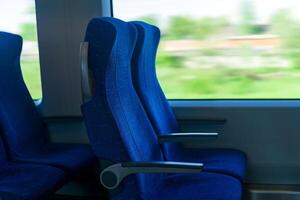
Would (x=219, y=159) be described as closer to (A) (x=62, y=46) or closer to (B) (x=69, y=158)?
(B) (x=69, y=158)

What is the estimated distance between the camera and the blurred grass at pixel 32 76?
2896 mm

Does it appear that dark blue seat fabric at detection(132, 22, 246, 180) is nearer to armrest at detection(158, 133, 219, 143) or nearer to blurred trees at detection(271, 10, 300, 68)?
armrest at detection(158, 133, 219, 143)

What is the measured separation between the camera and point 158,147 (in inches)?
82.8

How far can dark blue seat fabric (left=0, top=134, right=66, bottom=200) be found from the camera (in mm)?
1801

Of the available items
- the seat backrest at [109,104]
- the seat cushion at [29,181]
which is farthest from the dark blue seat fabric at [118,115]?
the seat cushion at [29,181]

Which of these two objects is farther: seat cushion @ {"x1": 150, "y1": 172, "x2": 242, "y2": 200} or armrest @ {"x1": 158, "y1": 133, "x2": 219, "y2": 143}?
armrest @ {"x1": 158, "y1": 133, "x2": 219, "y2": 143}

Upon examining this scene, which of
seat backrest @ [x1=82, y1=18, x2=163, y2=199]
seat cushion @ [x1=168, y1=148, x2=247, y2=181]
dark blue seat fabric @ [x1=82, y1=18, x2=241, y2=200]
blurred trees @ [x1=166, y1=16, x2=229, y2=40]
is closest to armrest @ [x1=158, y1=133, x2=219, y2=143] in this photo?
seat cushion @ [x1=168, y1=148, x2=247, y2=181]

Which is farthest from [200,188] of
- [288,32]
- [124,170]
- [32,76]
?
[32,76]

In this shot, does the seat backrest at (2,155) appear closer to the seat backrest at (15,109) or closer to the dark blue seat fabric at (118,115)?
the seat backrest at (15,109)

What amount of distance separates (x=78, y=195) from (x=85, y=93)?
1.45 metres

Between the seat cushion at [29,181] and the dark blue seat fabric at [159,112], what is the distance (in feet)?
1.84

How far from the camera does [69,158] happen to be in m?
2.34

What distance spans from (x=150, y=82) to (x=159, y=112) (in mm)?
170

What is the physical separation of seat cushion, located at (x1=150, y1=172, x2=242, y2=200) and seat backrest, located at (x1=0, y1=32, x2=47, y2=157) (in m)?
0.91
